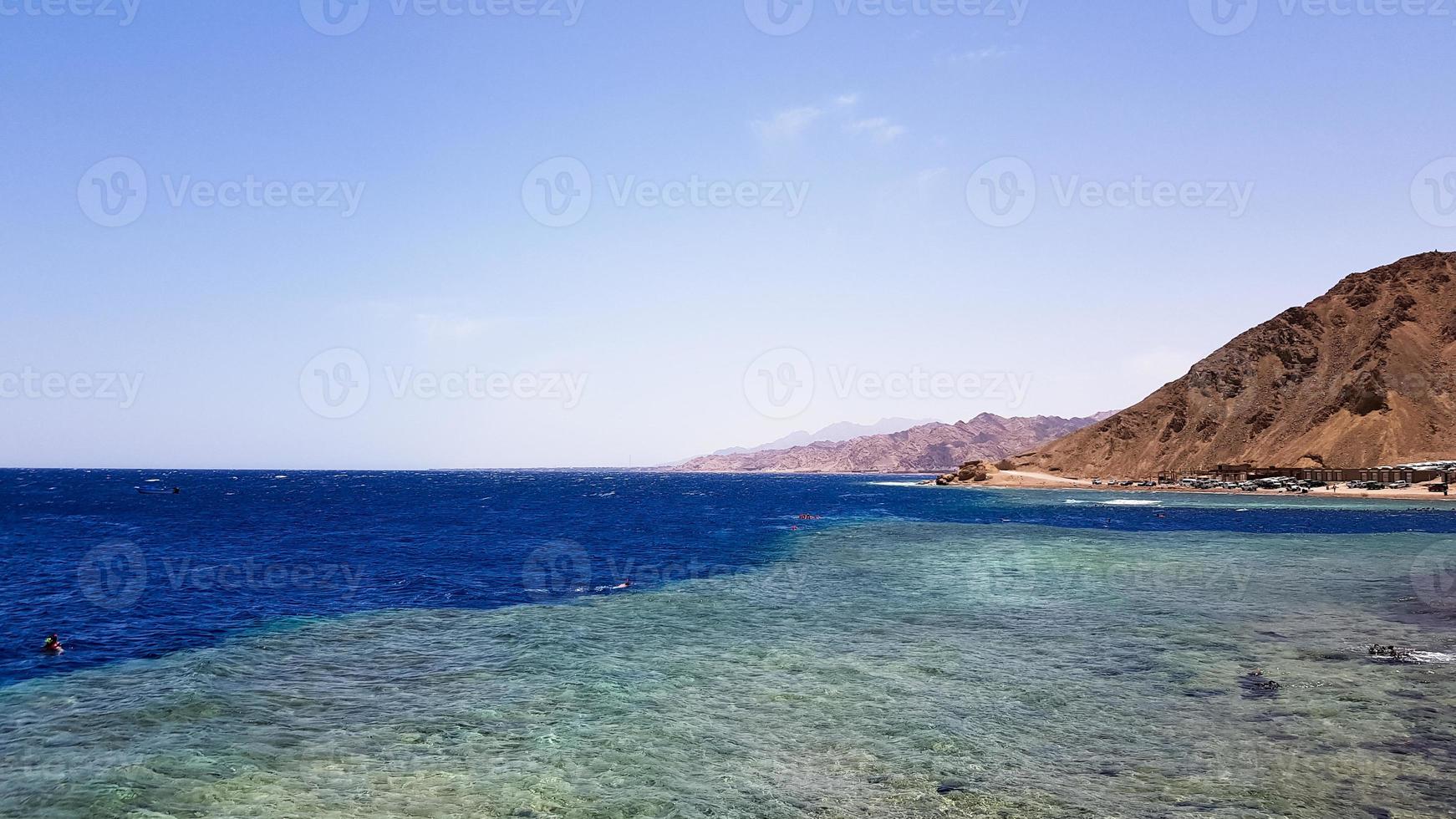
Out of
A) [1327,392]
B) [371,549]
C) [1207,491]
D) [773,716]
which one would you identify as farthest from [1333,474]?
[773,716]

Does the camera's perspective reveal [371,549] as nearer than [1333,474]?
Yes

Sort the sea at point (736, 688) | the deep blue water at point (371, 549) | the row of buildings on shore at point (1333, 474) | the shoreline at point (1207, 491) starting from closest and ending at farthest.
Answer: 1. the sea at point (736, 688)
2. the deep blue water at point (371, 549)
3. the shoreline at point (1207, 491)
4. the row of buildings on shore at point (1333, 474)

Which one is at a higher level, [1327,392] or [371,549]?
[1327,392]

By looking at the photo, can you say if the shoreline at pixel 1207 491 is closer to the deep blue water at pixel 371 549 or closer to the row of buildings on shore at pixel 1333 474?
the row of buildings on shore at pixel 1333 474

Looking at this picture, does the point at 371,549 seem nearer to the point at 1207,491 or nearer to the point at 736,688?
the point at 736,688

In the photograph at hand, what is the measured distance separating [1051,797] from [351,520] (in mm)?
91826

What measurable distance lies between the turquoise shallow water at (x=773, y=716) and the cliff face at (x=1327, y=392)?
137740 millimetres

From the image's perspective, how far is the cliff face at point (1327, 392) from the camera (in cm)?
13925

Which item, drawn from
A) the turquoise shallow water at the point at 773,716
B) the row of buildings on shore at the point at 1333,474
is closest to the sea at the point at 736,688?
the turquoise shallow water at the point at 773,716

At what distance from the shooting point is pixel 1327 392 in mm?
157375

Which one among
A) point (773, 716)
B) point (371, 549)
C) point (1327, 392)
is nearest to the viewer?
point (773, 716)

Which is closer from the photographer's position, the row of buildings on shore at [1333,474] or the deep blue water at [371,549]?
the deep blue water at [371,549]

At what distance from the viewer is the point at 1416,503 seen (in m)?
98.9

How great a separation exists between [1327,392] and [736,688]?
18445 cm
